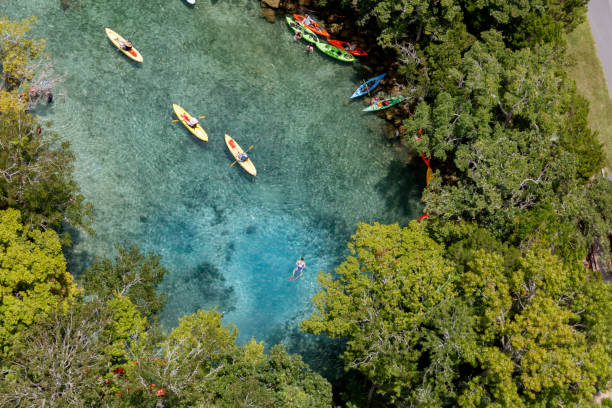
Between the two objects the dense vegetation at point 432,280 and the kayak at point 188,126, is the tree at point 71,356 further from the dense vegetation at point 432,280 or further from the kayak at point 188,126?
the kayak at point 188,126

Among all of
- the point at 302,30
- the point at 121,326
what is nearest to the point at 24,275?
the point at 121,326

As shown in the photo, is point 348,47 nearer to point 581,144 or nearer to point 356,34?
point 356,34

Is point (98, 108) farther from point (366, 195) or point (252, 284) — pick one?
point (366, 195)

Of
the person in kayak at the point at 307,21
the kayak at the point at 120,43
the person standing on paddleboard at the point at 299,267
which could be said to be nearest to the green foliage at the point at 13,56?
the kayak at the point at 120,43

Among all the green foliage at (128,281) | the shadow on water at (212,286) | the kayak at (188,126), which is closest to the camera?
the green foliage at (128,281)

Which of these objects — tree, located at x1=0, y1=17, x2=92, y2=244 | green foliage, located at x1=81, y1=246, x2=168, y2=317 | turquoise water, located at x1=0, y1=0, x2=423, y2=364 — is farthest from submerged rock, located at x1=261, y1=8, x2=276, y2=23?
green foliage, located at x1=81, y1=246, x2=168, y2=317

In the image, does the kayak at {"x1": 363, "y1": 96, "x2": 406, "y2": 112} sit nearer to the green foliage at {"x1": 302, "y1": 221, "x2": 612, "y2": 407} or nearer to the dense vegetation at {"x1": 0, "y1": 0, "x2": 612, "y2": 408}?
the dense vegetation at {"x1": 0, "y1": 0, "x2": 612, "y2": 408}

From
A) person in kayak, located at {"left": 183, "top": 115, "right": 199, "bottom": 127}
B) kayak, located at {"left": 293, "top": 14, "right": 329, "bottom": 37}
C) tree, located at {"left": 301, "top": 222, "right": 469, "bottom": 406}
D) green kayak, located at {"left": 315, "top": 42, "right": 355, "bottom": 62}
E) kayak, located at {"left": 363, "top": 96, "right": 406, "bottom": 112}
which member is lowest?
person in kayak, located at {"left": 183, "top": 115, "right": 199, "bottom": 127}
